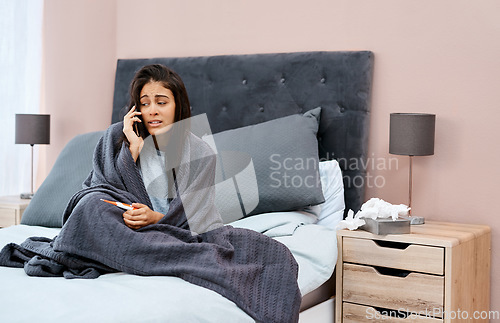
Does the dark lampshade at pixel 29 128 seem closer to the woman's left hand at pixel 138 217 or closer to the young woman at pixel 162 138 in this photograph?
the young woman at pixel 162 138

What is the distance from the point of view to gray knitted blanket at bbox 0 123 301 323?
5.72 ft

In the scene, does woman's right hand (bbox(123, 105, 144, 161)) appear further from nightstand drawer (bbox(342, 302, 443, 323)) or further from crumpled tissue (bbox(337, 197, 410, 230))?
nightstand drawer (bbox(342, 302, 443, 323))

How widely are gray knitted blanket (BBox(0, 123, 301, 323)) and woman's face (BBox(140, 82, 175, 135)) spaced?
29cm

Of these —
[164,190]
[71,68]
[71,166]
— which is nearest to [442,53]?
[164,190]

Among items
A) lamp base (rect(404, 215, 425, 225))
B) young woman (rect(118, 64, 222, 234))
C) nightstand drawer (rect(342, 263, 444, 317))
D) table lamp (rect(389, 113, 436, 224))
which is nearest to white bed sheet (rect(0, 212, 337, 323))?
nightstand drawer (rect(342, 263, 444, 317))

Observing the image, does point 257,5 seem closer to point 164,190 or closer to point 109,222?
point 164,190

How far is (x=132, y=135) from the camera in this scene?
6.96 ft

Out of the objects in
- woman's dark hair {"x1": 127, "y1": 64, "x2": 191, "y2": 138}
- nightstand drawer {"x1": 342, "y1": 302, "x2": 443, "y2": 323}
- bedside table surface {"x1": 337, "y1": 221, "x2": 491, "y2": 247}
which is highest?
woman's dark hair {"x1": 127, "y1": 64, "x2": 191, "y2": 138}

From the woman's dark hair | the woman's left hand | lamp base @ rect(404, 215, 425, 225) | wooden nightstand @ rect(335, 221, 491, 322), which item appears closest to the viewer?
the woman's left hand

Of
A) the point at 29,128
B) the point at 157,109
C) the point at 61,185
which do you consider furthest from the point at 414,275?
the point at 29,128

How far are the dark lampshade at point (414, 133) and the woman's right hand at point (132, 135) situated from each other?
1.08 meters

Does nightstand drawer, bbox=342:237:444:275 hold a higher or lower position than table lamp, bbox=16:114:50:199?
lower

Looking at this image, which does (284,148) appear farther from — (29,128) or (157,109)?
(29,128)

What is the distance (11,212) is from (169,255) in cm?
166
